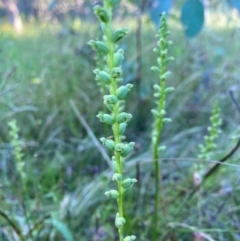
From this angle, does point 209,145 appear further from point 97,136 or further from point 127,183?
point 97,136

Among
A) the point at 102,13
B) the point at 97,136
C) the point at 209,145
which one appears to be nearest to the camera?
the point at 102,13

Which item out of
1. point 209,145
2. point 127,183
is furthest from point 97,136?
point 127,183

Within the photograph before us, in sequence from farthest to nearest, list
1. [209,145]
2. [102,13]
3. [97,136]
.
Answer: [97,136] < [209,145] < [102,13]

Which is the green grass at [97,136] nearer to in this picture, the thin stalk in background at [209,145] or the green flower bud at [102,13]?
the thin stalk in background at [209,145]

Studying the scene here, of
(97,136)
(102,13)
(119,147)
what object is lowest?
(97,136)

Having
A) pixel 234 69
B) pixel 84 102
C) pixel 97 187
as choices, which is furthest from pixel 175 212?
pixel 234 69

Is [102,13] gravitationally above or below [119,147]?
above

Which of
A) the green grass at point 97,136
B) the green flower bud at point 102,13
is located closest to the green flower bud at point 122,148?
the green flower bud at point 102,13

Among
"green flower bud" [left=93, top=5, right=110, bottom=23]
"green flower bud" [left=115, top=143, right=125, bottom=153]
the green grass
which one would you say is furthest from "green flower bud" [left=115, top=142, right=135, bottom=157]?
the green grass

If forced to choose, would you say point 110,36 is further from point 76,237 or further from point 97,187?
point 97,187
